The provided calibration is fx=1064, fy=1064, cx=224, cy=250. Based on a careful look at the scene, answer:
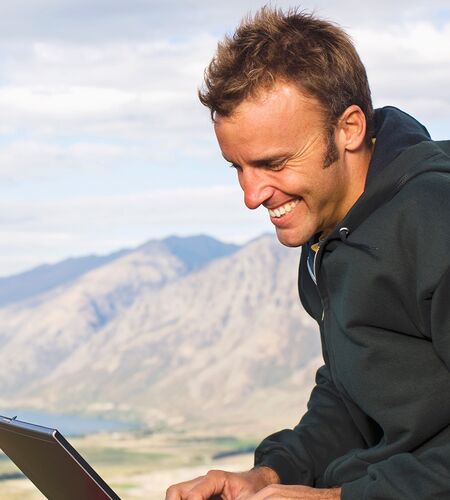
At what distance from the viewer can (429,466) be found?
7.77 feet

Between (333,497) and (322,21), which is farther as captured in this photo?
(322,21)

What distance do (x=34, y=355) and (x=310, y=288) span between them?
386ft

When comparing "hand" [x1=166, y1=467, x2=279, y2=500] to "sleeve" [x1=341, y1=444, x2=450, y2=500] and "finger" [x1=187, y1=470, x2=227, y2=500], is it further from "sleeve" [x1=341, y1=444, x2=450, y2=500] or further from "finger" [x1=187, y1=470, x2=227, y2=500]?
"sleeve" [x1=341, y1=444, x2=450, y2=500]

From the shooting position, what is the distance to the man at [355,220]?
2414 mm

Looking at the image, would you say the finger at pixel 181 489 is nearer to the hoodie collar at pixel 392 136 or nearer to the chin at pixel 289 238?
the chin at pixel 289 238

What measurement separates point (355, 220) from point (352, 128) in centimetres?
27

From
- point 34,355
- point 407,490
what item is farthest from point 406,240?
point 34,355

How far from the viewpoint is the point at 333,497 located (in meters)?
2.53

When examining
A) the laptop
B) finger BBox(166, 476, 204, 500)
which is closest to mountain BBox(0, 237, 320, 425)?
the laptop

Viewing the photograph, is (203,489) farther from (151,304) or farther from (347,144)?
Result: (151,304)

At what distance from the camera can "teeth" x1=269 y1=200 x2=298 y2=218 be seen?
2.71m

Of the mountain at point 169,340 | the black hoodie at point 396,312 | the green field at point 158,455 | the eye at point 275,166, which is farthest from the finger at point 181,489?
the mountain at point 169,340

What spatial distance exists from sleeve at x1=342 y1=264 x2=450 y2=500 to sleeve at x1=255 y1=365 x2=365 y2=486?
526 mm

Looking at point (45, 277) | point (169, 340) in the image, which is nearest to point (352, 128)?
point (169, 340)
